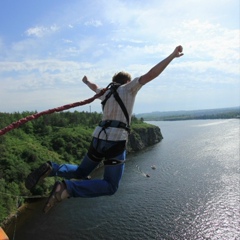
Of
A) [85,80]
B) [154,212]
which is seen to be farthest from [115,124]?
[154,212]

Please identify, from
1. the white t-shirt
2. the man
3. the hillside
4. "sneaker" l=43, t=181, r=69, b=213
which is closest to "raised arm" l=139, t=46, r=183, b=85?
the man

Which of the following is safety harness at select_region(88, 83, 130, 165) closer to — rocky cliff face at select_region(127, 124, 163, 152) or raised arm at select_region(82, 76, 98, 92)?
raised arm at select_region(82, 76, 98, 92)

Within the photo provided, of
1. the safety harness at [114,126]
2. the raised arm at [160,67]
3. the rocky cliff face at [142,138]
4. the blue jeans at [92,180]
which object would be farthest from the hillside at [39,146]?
the raised arm at [160,67]

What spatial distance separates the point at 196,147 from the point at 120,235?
41.1 meters

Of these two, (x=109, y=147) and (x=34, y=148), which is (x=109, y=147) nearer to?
(x=109, y=147)

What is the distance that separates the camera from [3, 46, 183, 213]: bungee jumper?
13.6ft

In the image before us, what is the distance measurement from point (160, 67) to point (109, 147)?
1.42m

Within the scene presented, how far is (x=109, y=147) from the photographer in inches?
176

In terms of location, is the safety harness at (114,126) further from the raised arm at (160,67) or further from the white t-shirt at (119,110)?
the raised arm at (160,67)

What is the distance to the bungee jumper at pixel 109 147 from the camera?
13.6 ft

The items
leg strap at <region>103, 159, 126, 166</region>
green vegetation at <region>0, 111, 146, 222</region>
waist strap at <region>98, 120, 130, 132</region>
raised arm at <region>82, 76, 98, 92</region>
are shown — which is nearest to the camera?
leg strap at <region>103, 159, 126, 166</region>

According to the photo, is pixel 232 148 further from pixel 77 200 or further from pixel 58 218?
pixel 58 218

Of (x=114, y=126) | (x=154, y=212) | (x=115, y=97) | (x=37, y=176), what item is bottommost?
(x=154, y=212)

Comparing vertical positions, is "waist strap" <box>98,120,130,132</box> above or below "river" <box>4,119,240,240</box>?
above
